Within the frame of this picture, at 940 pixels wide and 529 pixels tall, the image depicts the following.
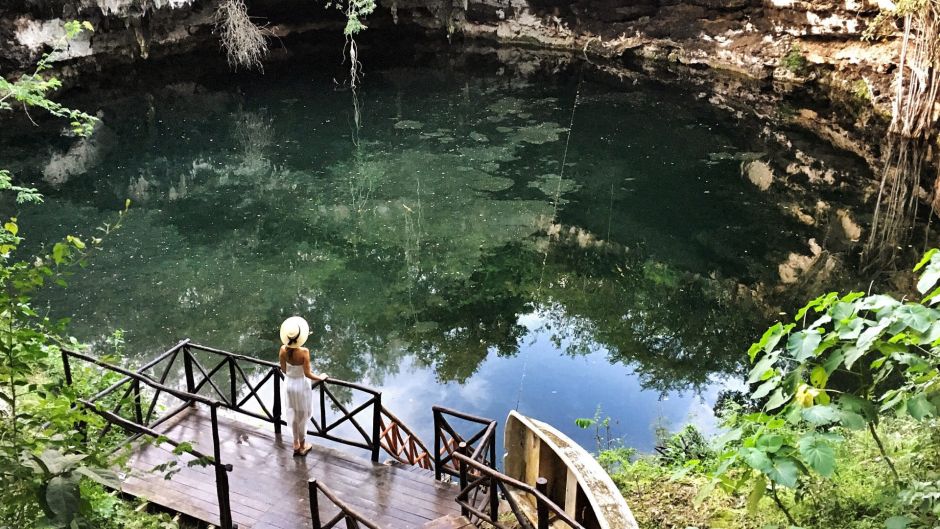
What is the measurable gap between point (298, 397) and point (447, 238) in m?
8.31

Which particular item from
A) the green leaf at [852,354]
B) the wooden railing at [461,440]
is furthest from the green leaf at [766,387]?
the wooden railing at [461,440]

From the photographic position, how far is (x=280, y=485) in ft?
21.8

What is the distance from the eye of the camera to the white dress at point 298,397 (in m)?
6.90

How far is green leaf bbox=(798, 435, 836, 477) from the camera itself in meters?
4.06

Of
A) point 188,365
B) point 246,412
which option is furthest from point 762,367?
point 188,365

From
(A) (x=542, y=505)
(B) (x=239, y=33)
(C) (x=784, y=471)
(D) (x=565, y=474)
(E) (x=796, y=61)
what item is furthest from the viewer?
(E) (x=796, y=61)

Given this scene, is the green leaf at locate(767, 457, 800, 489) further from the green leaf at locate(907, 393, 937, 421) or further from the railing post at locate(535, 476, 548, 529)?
the railing post at locate(535, 476, 548, 529)

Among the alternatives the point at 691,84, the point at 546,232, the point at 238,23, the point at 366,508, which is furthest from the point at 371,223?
the point at 691,84

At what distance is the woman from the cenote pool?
9.65ft

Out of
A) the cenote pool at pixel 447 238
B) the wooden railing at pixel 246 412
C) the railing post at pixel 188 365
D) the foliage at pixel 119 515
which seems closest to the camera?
the foliage at pixel 119 515

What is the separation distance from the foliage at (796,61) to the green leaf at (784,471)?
74.7 ft

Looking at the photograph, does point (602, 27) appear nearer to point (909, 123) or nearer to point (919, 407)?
point (909, 123)

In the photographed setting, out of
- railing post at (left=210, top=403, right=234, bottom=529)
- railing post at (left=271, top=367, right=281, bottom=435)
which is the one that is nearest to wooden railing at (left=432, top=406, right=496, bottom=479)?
railing post at (left=271, top=367, right=281, bottom=435)

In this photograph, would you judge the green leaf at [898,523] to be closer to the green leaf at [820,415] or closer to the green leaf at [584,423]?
the green leaf at [820,415]
